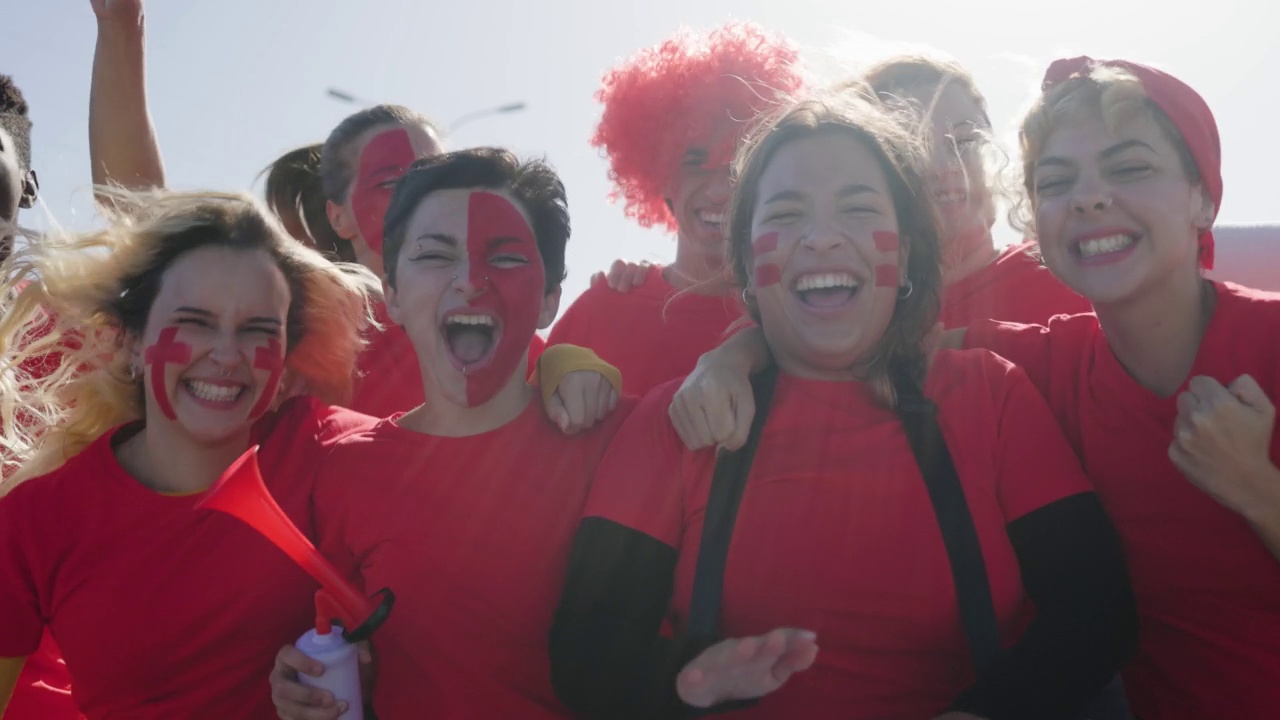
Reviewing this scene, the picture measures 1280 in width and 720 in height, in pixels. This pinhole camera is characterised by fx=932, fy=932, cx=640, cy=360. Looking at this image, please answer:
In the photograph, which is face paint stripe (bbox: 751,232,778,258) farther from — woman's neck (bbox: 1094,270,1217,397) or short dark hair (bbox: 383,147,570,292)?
woman's neck (bbox: 1094,270,1217,397)

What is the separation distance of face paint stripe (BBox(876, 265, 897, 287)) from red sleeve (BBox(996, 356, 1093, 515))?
331mm

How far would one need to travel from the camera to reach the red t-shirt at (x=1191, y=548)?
184 cm

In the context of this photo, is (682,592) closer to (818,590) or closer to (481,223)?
(818,590)

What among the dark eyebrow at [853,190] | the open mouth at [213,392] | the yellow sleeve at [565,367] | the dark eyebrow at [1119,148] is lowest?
the open mouth at [213,392]

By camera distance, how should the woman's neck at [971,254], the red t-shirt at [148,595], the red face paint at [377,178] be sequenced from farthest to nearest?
the red face paint at [377,178]
the woman's neck at [971,254]
the red t-shirt at [148,595]

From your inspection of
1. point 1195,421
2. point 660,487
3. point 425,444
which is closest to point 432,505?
point 425,444

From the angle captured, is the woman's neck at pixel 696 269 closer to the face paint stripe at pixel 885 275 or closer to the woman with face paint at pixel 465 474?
the woman with face paint at pixel 465 474

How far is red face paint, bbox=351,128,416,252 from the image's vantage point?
11.1 feet

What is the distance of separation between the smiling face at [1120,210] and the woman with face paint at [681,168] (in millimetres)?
933

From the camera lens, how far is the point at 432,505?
2.06 m

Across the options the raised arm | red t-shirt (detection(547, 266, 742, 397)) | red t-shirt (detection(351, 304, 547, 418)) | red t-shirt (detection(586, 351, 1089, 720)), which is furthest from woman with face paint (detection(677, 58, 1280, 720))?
the raised arm

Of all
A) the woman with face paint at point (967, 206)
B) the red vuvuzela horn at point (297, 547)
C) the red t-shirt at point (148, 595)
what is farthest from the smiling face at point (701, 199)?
the red vuvuzela horn at point (297, 547)

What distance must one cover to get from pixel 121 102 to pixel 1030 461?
12.4ft

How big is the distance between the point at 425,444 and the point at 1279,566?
1785 mm
